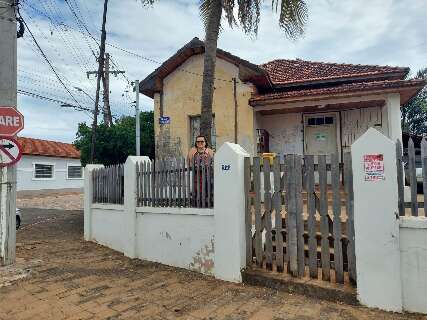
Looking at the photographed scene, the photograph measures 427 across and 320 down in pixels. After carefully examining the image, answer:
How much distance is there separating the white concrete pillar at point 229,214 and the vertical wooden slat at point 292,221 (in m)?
0.73

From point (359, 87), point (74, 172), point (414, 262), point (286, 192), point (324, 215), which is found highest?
point (359, 87)

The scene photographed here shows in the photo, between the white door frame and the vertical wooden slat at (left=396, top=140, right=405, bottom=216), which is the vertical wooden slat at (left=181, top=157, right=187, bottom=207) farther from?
the white door frame

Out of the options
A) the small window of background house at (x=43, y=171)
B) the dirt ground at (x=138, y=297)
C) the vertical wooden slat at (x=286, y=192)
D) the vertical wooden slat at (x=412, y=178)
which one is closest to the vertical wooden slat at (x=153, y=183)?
the dirt ground at (x=138, y=297)

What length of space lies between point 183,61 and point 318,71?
4.79 meters

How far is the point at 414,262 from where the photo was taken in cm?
393

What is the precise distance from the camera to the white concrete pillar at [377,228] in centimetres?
399

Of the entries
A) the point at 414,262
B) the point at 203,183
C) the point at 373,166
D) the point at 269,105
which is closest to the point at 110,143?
the point at 269,105

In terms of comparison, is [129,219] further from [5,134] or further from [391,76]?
[391,76]

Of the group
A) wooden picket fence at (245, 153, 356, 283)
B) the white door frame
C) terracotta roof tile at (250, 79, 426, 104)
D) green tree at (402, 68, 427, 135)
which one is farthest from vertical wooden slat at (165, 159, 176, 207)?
green tree at (402, 68, 427, 135)

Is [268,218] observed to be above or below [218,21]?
below

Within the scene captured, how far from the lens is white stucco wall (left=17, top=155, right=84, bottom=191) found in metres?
26.2

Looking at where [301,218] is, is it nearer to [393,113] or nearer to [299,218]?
[299,218]

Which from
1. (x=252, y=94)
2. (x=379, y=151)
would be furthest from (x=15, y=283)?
(x=252, y=94)

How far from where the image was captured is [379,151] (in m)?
4.12
